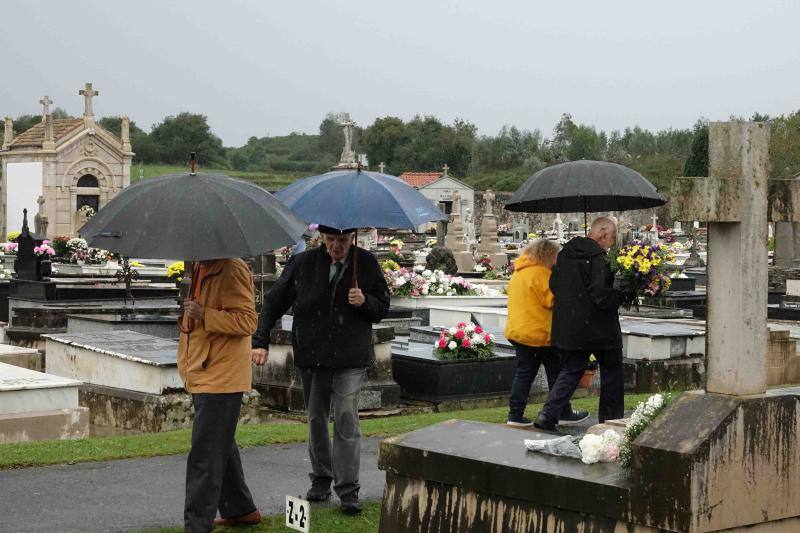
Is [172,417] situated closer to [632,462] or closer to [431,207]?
[431,207]

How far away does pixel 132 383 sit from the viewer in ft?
34.1

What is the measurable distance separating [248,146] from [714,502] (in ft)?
389

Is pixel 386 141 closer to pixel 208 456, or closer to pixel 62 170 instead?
pixel 62 170


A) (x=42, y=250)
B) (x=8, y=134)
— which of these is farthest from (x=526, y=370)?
(x=8, y=134)

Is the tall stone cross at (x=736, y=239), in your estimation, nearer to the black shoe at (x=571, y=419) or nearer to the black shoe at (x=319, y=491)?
the black shoe at (x=319, y=491)

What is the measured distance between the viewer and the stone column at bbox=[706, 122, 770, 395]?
195 inches

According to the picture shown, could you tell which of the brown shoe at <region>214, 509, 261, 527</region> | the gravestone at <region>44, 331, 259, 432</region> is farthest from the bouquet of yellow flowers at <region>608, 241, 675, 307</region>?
the brown shoe at <region>214, 509, 261, 527</region>

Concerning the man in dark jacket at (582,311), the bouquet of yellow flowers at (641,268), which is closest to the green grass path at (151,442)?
the man in dark jacket at (582,311)

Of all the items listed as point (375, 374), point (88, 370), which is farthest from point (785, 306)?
point (88, 370)

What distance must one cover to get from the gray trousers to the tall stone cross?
2.38 meters

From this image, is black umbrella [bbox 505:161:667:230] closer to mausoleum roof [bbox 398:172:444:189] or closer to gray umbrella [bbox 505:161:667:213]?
gray umbrella [bbox 505:161:667:213]

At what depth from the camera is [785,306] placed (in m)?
21.7

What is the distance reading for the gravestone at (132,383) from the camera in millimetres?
10002

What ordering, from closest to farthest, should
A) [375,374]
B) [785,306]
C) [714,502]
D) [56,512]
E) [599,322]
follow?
[714,502]
[56,512]
[599,322]
[375,374]
[785,306]
